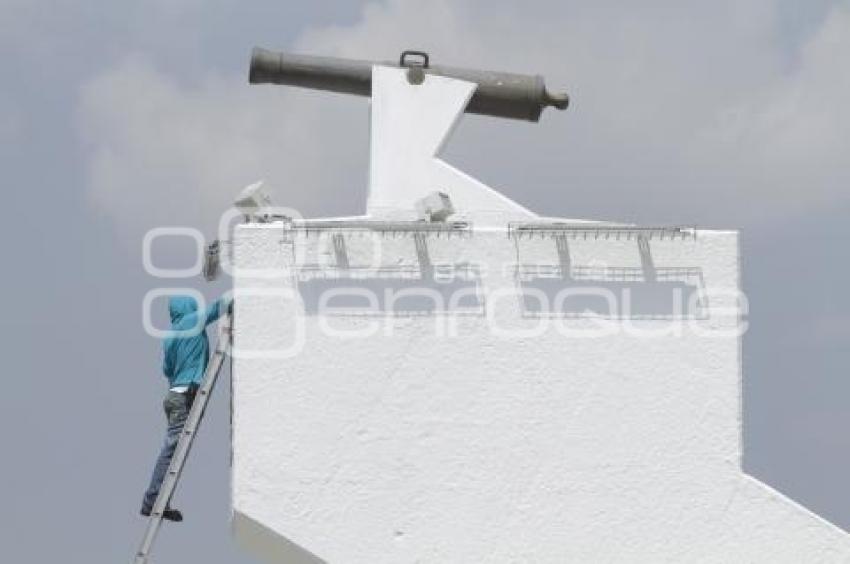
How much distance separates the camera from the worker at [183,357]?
16797mm

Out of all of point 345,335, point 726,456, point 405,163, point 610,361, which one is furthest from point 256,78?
point 726,456

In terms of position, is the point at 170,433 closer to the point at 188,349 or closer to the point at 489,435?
the point at 188,349

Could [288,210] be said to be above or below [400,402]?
above

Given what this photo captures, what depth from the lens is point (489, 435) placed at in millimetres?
15914

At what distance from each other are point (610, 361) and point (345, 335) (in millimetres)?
2264

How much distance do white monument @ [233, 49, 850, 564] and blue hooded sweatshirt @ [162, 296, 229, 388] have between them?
43.6 inches

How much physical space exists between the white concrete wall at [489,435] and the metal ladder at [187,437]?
524mm

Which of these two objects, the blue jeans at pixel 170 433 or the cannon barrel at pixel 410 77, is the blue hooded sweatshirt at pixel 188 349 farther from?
the cannon barrel at pixel 410 77

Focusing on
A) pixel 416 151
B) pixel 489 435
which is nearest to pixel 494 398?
pixel 489 435

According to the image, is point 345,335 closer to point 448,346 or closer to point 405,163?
point 448,346

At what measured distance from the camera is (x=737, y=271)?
53.4 feet

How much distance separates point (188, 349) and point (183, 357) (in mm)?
87

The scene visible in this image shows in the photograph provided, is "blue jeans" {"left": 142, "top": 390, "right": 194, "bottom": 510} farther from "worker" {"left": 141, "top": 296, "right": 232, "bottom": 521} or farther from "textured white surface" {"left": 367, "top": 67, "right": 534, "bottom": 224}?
"textured white surface" {"left": 367, "top": 67, "right": 534, "bottom": 224}

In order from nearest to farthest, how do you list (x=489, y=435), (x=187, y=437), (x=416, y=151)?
1. (x=489, y=435)
2. (x=187, y=437)
3. (x=416, y=151)
